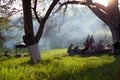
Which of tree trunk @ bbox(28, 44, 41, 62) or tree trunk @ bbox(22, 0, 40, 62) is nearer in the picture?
tree trunk @ bbox(22, 0, 40, 62)

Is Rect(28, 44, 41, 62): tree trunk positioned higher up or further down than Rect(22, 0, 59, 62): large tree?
further down

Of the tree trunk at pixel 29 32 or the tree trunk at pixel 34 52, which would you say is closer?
the tree trunk at pixel 29 32

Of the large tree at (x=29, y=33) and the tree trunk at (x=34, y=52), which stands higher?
the large tree at (x=29, y=33)

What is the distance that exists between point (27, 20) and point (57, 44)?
98.6 m

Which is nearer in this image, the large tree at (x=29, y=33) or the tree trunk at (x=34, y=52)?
the large tree at (x=29, y=33)

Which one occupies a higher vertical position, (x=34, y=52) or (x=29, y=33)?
(x=29, y=33)

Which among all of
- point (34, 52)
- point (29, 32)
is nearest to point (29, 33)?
point (29, 32)

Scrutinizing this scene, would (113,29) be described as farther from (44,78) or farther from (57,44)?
(57,44)

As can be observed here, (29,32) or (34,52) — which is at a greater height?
(29,32)

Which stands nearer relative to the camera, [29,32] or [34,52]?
[29,32]

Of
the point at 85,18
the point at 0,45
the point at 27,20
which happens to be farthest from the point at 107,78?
the point at 85,18

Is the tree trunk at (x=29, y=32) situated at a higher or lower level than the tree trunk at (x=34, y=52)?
higher

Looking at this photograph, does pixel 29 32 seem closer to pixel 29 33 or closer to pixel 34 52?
pixel 29 33

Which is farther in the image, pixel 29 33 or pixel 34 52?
pixel 34 52
